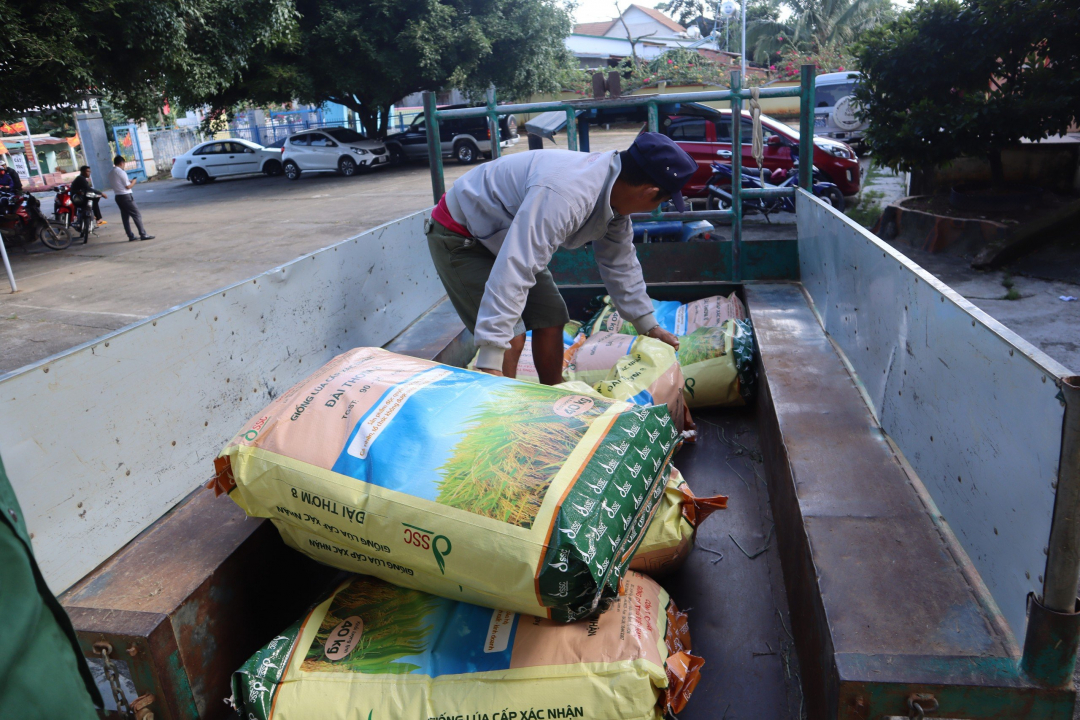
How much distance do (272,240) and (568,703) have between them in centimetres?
1163

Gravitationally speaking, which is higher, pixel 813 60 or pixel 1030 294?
pixel 813 60

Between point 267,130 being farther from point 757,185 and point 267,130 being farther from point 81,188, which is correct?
point 757,185

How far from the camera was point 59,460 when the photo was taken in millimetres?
1822

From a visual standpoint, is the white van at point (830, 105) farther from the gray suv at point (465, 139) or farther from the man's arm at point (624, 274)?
the man's arm at point (624, 274)

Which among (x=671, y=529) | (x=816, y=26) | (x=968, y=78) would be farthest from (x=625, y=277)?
(x=816, y=26)

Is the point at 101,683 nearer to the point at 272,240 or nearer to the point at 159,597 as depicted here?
the point at 159,597

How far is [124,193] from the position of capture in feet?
40.9

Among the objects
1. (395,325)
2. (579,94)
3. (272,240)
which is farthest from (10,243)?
(579,94)

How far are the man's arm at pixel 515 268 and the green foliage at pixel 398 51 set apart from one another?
17.0 metres

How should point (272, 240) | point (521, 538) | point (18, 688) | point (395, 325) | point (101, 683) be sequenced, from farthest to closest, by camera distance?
1. point (272, 240)
2. point (395, 325)
3. point (101, 683)
4. point (521, 538)
5. point (18, 688)

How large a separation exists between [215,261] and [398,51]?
9.68 m

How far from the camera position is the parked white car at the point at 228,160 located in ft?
74.5

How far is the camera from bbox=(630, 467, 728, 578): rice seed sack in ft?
7.00

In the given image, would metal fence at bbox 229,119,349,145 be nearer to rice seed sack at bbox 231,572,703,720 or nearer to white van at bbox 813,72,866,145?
white van at bbox 813,72,866,145
